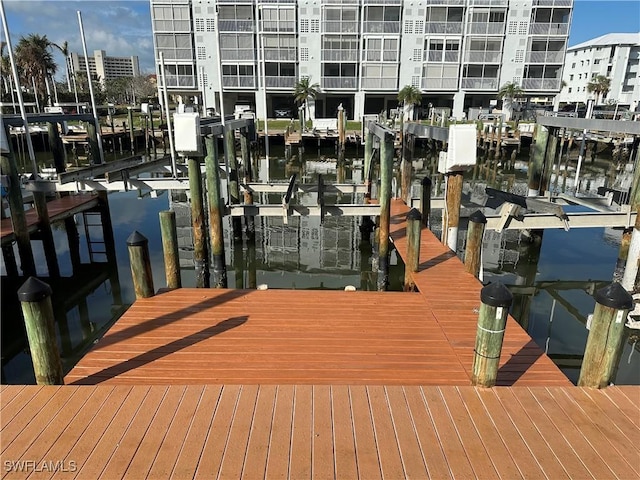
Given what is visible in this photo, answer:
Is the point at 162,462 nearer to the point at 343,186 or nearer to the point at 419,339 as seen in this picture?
the point at 419,339

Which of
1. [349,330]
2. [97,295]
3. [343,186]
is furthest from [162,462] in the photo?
[343,186]

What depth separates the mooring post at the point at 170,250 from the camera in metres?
Answer: 7.31

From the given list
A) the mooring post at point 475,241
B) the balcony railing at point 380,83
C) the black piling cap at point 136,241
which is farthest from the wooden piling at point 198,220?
the balcony railing at point 380,83

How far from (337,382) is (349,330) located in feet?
4.21

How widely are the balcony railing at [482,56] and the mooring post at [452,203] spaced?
129 feet

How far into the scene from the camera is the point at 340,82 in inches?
1705

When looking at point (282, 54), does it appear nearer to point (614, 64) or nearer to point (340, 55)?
point (340, 55)

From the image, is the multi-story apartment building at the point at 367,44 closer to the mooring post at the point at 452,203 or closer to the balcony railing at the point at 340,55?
the balcony railing at the point at 340,55

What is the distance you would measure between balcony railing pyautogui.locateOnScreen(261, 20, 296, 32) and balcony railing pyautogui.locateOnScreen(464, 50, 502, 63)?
17.7 meters

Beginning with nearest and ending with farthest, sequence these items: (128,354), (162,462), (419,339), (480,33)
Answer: (162,462) → (128,354) → (419,339) → (480,33)

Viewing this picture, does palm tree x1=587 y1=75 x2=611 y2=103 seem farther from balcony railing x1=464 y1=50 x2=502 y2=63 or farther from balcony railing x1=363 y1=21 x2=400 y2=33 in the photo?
balcony railing x1=363 y1=21 x2=400 y2=33

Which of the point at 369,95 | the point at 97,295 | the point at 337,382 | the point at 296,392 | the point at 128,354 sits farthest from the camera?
the point at 369,95

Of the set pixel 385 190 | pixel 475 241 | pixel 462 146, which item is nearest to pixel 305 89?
pixel 385 190

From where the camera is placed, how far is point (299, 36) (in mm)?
41938
